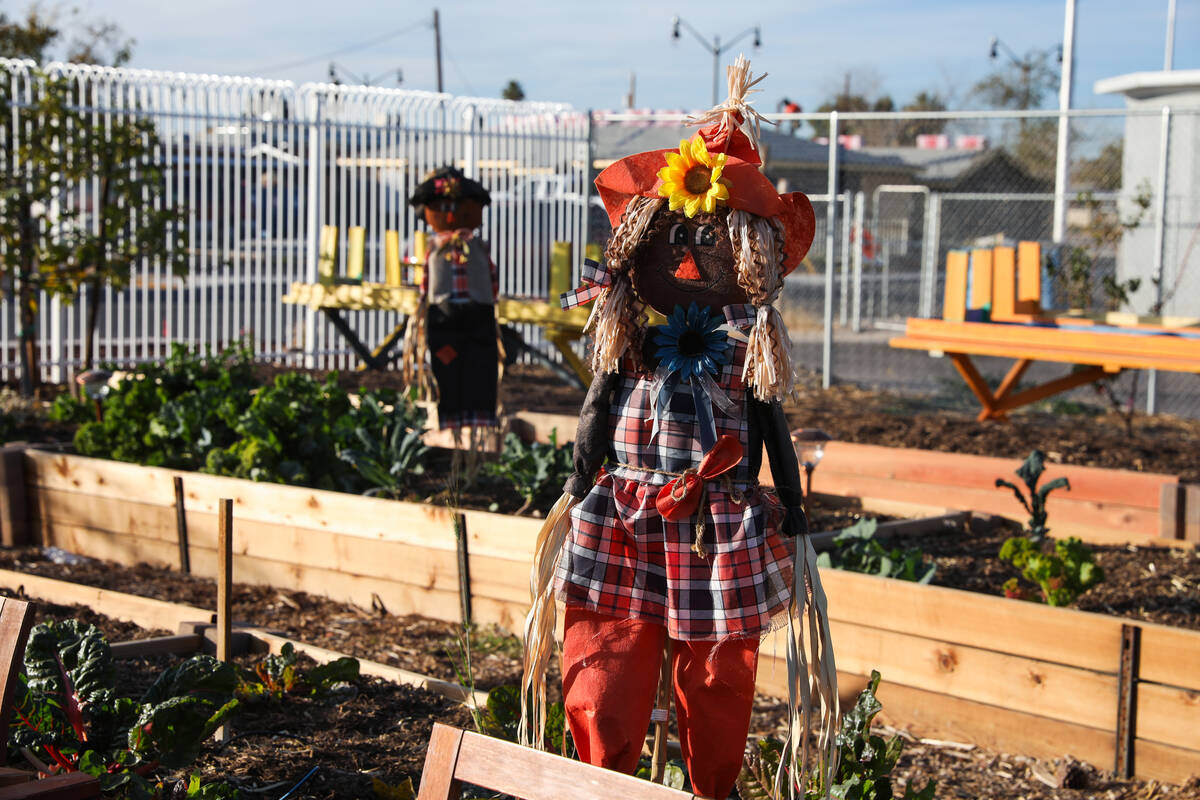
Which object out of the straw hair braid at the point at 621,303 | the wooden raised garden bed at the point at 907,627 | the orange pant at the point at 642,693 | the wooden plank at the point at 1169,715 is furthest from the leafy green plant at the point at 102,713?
the wooden plank at the point at 1169,715

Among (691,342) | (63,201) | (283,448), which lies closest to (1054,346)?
(283,448)

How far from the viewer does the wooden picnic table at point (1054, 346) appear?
6367mm

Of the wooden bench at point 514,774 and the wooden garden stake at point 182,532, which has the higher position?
the wooden bench at point 514,774

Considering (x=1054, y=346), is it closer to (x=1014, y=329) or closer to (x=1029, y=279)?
(x=1014, y=329)

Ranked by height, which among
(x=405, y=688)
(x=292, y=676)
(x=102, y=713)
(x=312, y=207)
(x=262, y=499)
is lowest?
(x=405, y=688)

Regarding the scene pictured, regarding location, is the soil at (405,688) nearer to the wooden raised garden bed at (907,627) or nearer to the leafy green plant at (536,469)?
the wooden raised garden bed at (907,627)

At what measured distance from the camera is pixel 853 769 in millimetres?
2578

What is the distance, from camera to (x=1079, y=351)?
6.79 meters

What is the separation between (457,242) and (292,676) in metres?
2.82

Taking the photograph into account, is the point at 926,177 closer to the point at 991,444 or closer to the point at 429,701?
the point at 991,444

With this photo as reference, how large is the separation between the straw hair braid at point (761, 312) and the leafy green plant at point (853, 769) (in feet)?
2.37

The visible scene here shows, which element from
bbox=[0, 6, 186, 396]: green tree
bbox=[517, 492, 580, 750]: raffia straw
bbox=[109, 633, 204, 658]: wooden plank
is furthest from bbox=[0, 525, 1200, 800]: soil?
bbox=[0, 6, 186, 396]: green tree

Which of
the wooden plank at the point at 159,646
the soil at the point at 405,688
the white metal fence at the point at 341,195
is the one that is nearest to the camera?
the soil at the point at 405,688

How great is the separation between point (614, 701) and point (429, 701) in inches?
47.4
